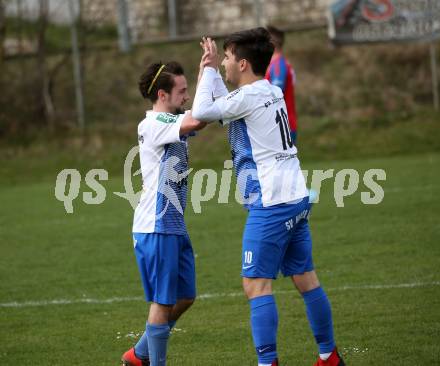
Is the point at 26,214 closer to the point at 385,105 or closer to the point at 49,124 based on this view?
the point at 49,124

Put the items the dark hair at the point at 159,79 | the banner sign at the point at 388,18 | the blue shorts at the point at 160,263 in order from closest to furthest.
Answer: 1. the blue shorts at the point at 160,263
2. the dark hair at the point at 159,79
3. the banner sign at the point at 388,18

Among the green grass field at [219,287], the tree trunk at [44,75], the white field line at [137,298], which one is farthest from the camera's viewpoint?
the tree trunk at [44,75]

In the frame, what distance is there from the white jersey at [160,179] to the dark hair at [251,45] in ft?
1.58

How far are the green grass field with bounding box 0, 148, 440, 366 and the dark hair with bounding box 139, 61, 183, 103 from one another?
173cm

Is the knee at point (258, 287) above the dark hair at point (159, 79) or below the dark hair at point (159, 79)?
below

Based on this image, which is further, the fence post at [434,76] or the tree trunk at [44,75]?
the tree trunk at [44,75]

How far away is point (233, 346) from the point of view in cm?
582

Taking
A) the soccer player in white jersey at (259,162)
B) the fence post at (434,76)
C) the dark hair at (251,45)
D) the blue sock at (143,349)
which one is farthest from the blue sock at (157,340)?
the fence post at (434,76)

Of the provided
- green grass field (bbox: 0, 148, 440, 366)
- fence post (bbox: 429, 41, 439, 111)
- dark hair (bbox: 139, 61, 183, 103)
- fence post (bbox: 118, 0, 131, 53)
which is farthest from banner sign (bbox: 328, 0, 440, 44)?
dark hair (bbox: 139, 61, 183, 103)

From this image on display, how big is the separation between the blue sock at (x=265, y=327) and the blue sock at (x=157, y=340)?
52cm

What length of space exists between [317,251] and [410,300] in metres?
2.14

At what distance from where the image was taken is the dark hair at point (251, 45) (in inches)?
189

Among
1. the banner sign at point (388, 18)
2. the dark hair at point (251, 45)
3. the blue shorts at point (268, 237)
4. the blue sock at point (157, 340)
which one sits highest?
the banner sign at point (388, 18)

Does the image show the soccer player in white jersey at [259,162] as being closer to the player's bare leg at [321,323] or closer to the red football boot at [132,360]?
the player's bare leg at [321,323]
